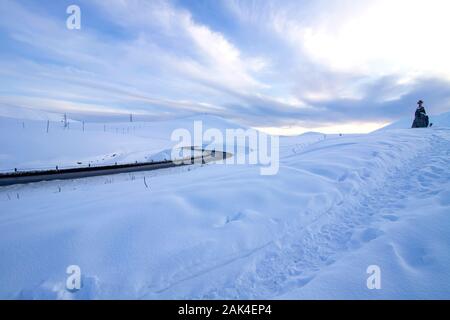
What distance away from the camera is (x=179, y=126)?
87.1 m

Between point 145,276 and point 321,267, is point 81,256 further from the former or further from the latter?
point 321,267

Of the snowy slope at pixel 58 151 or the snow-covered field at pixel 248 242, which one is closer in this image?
the snow-covered field at pixel 248 242

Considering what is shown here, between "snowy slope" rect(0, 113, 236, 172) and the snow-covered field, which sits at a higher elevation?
"snowy slope" rect(0, 113, 236, 172)

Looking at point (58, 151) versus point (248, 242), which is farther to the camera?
point (58, 151)

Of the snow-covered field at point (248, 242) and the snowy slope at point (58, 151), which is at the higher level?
the snowy slope at point (58, 151)

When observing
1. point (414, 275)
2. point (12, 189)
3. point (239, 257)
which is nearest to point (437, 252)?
point (414, 275)

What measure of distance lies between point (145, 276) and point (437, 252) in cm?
461

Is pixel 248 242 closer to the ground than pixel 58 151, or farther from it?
closer to the ground

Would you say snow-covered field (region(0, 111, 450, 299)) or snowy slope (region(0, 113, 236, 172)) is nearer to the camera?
snow-covered field (region(0, 111, 450, 299))

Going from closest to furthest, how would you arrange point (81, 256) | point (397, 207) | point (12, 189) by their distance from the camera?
point (81, 256)
point (397, 207)
point (12, 189)

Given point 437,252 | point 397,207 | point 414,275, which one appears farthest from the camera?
point 397,207
